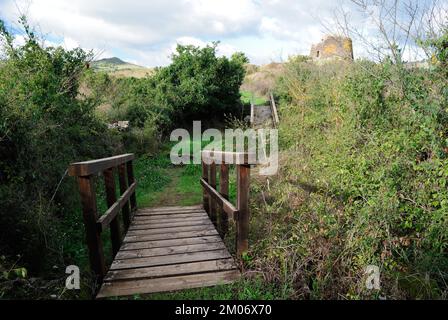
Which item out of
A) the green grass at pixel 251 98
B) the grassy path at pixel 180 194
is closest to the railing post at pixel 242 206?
the grassy path at pixel 180 194

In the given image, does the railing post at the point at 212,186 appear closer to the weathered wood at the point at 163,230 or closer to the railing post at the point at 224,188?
the weathered wood at the point at 163,230

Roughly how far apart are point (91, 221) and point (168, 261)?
3.16 ft

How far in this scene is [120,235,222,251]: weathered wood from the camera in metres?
3.49

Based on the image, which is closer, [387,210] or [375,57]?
[387,210]

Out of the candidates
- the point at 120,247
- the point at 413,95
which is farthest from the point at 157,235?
the point at 413,95

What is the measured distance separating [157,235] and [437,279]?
3.29 m

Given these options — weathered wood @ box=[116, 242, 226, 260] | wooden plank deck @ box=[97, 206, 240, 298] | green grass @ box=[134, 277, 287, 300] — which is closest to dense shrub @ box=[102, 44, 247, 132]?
Answer: wooden plank deck @ box=[97, 206, 240, 298]

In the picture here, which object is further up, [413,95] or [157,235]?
[413,95]

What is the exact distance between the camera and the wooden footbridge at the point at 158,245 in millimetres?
2580

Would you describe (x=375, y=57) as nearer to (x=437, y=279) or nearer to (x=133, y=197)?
(x=437, y=279)

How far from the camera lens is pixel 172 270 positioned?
2881 millimetres

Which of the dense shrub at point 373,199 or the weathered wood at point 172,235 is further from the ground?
the dense shrub at point 373,199

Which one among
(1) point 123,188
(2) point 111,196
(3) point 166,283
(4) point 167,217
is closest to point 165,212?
(4) point 167,217

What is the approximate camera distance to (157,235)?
390 cm
